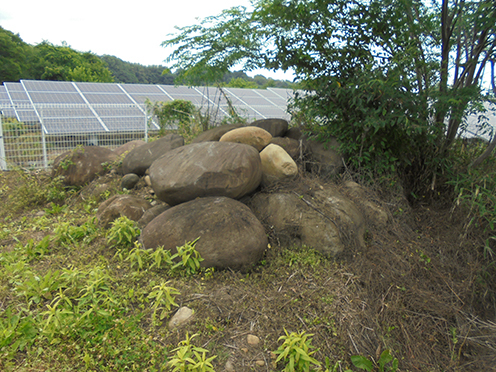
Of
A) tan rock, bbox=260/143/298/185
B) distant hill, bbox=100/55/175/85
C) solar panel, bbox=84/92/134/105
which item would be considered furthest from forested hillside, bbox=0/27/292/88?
tan rock, bbox=260/143/298/185

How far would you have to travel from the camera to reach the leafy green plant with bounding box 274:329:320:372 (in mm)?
2629

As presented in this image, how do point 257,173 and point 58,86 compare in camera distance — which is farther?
point 58,86

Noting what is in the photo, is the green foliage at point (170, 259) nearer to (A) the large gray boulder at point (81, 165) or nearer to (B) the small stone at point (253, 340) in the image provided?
(B) the small stone at point (253, 340)

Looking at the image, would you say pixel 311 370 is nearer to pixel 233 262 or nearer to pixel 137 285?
pixel 233 262

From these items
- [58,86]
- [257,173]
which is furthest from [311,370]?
[58,86]

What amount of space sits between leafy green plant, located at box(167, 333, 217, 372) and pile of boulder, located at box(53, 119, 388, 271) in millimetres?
1037

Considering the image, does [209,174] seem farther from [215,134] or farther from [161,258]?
[215,134]

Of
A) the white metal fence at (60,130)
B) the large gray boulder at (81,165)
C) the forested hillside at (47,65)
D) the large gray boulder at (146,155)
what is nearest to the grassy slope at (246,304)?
the large gray boulder at (146,155)

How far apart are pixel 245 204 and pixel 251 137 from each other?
4.17 ft

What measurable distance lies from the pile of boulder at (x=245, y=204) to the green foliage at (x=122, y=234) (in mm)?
206

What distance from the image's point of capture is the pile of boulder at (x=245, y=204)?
12.4ft

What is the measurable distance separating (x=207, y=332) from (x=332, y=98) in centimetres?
368

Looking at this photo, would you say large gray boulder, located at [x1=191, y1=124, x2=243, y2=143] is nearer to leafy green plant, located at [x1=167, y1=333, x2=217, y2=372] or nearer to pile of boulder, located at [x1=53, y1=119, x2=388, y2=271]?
pile of boulder, located at [x1=53, y1=119, x2=388, y2=271]

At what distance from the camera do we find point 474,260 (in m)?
4.30
